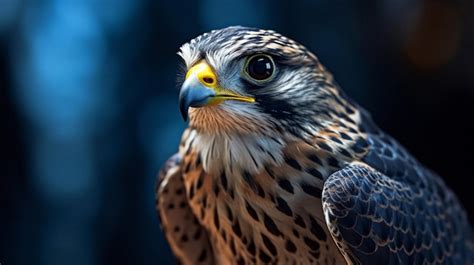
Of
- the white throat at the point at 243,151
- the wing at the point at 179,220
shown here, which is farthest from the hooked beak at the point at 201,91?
the wing at the point at 179,220

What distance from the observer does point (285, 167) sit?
4.95 feet

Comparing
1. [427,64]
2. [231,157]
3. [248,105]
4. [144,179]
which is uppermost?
[248,105]

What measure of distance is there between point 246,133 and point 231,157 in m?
0.07

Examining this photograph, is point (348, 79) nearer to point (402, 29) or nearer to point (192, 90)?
point (402, 29)

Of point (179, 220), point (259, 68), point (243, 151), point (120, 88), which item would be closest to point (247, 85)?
point (259, 68)

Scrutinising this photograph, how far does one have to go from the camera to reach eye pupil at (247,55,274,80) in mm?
1444

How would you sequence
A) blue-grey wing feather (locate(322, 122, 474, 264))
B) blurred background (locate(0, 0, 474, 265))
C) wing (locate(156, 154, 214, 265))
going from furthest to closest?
1. blurred background (locate(0, 0, 474, 265))
2. wing (locate(156, 154, 214, 265))
3. blue-grey wing feather (locate(322, 122, 474, 264))

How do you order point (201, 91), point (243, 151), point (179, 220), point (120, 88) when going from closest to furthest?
1. point (201, 91)
2. point (243, 151)
3. point (179, 220)
4. point (120, 88)

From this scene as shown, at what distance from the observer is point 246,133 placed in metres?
→ 1.48

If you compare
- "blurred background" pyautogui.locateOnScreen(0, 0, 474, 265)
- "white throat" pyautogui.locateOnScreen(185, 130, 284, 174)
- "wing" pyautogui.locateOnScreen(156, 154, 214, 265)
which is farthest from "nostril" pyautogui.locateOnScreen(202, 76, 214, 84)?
"blurred background" pyautogui.locateOnScreen(0, 0, 474, 265)

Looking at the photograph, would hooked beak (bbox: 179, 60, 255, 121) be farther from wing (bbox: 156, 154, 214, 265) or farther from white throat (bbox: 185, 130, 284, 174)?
wing (bbox: 156, 154, 214, 265)

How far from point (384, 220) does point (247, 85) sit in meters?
0.45

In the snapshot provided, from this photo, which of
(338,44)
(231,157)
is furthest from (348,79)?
(231,157)

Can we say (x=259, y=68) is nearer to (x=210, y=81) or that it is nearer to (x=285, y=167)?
(x=210, y=81)
